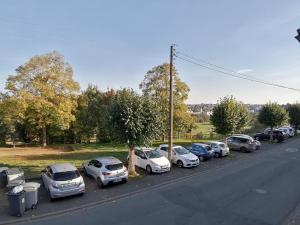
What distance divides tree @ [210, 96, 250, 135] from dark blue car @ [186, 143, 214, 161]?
158 inches

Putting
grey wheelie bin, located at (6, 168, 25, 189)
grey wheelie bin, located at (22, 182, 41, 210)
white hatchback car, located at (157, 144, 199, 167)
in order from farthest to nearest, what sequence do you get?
white hatchback car, located at (157, 144, 199, 167)
grey wheelie bin, located at (6, 168, 25, 189)
grey wheelie bin, located at (22, 182, 41, 210)

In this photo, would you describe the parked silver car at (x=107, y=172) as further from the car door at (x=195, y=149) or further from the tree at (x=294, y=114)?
the tree at (x=294, y=114)

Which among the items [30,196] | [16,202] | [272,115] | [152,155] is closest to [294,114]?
[272,115]

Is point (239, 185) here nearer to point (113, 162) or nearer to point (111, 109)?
point (113, 162)

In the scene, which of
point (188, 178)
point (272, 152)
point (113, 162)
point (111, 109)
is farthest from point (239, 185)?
point (272, 152)

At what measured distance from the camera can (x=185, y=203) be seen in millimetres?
11992

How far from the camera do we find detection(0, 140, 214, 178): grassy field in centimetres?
2012

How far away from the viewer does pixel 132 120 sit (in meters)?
16.4

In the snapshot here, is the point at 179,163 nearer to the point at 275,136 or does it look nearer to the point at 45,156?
the point at 45,156

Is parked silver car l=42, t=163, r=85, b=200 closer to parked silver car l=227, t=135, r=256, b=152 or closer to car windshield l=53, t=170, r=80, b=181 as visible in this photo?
car windshield l=53, t=170, r=80, b=181

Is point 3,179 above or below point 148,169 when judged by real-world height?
above

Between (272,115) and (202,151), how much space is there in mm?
18316

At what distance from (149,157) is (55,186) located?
757 centimetres

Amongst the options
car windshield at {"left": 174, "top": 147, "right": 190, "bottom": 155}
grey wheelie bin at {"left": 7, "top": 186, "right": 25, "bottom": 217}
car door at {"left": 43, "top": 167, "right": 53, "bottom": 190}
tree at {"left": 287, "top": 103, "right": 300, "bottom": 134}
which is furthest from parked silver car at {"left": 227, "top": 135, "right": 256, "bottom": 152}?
grey wheelie bin at {"left": 7, "top": 186, "right": 25, "bottom": 217}
